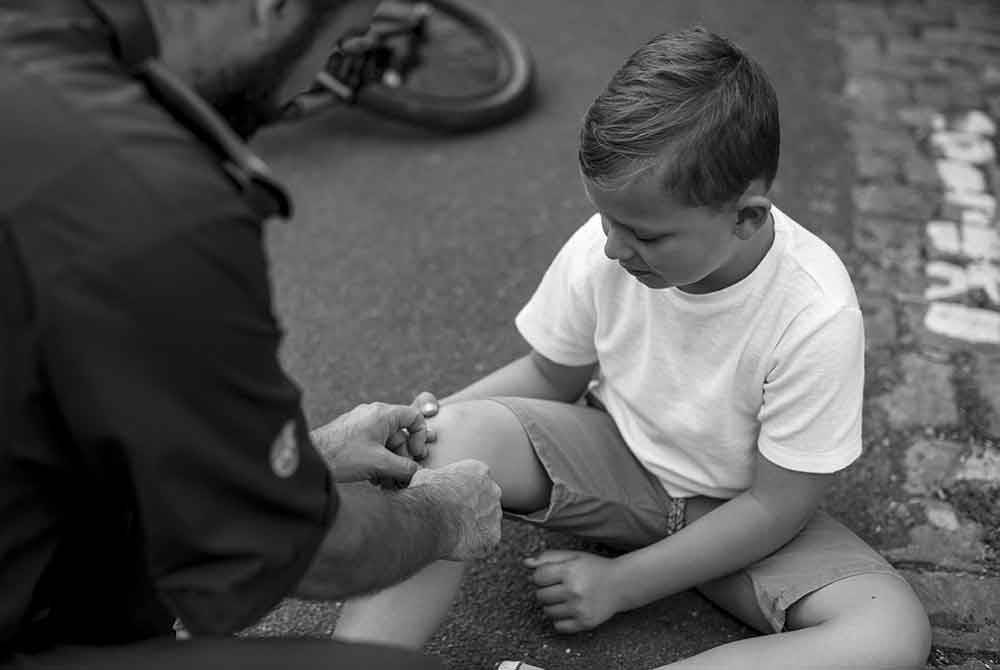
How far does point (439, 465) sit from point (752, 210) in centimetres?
69

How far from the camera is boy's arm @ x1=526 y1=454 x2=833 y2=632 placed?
7.29 ft

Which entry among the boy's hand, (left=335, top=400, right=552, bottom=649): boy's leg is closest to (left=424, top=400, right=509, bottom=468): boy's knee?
(left=335, top=400, right=552, bottom=649): boy's leg

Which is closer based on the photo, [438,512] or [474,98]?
[438,512]

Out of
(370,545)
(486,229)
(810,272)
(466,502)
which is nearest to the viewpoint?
(370,545)

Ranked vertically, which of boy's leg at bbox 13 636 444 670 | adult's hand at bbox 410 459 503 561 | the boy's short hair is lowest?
adult's hand at bbox 410 459 503 561

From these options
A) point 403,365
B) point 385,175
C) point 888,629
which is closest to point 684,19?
point 385,175

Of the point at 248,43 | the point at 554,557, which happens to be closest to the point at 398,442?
the point at 554,557

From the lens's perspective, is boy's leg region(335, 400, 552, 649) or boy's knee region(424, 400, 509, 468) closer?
boy's leg region(335, 400, 552, 649)

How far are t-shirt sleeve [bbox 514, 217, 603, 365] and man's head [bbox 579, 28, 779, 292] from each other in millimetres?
244

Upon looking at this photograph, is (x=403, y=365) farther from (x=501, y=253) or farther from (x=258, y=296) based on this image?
(x=258, y=296)

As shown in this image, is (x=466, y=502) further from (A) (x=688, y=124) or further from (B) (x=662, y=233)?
→ (A) (x=688, y=124)

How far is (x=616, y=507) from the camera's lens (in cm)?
240

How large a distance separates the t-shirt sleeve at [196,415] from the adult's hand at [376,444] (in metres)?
0.58

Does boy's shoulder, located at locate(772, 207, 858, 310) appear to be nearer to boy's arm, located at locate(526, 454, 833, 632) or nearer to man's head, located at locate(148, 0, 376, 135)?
boy's arm, located at locate(526, 454, 833, 632)
